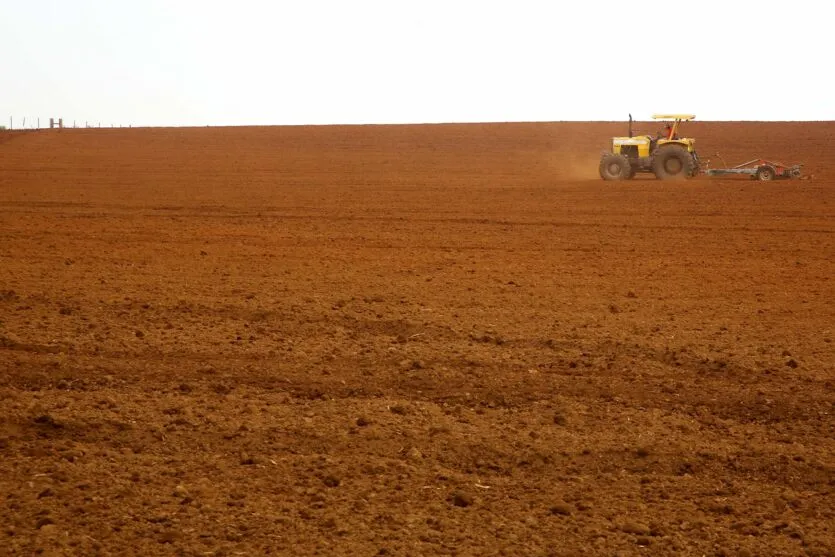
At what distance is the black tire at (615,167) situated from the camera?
27.8 metres

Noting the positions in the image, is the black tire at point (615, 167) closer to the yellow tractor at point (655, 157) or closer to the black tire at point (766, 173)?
the yellow tractor at point (655, 157)

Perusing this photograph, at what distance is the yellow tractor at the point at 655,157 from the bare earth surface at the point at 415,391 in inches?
451

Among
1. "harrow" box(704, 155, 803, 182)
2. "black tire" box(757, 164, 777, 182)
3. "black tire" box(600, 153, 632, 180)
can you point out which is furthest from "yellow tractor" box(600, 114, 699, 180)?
"black tire" box(757, 164, 777, 182)

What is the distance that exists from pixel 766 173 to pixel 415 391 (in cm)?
2385

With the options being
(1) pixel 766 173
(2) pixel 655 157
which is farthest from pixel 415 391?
(1) pixel 766 173

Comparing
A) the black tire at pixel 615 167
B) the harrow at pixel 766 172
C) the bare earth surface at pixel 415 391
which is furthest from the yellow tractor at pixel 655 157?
the bare earth surface at pixel 415 391

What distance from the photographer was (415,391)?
6.63 metres

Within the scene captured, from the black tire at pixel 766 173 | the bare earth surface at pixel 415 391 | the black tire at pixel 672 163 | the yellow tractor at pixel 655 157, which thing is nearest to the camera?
the bare earth surface at pixel 415 391

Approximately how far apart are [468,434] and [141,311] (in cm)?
443

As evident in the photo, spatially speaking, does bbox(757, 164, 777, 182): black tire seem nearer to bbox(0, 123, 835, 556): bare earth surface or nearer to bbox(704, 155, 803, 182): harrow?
bbox(704, 155, 803, 182): harrow

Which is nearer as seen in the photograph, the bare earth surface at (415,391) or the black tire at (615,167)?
the bare earth surface at (415,391)

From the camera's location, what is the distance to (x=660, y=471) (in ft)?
17.4

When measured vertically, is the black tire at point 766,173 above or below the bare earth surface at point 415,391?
above

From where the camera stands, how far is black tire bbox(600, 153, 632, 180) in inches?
1093
